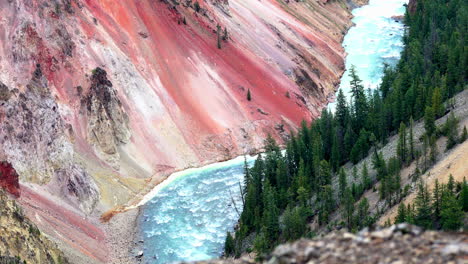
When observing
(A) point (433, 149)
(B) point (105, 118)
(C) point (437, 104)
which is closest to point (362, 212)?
(A) point (433, 149)

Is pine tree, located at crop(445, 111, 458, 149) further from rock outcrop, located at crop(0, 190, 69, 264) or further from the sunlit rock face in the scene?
rock outcrop, located at crop(0, 190, 69, 264)

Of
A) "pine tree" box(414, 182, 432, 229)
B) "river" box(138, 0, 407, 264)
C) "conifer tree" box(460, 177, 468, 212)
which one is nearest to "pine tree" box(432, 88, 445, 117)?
"pine tree" box(414, 182, 432, 229)

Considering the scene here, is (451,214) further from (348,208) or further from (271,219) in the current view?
(271,219)

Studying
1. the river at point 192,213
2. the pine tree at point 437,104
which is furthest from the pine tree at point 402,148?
the river at point 192,213

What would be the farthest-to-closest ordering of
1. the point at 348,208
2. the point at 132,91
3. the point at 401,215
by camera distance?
the point at 132,91 → the point at 348,208 → the point at 401,215

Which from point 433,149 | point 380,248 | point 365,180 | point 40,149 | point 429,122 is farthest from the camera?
point 40,149

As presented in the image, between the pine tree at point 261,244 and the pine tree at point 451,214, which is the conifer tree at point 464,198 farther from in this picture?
the pine tree at point 261,244
